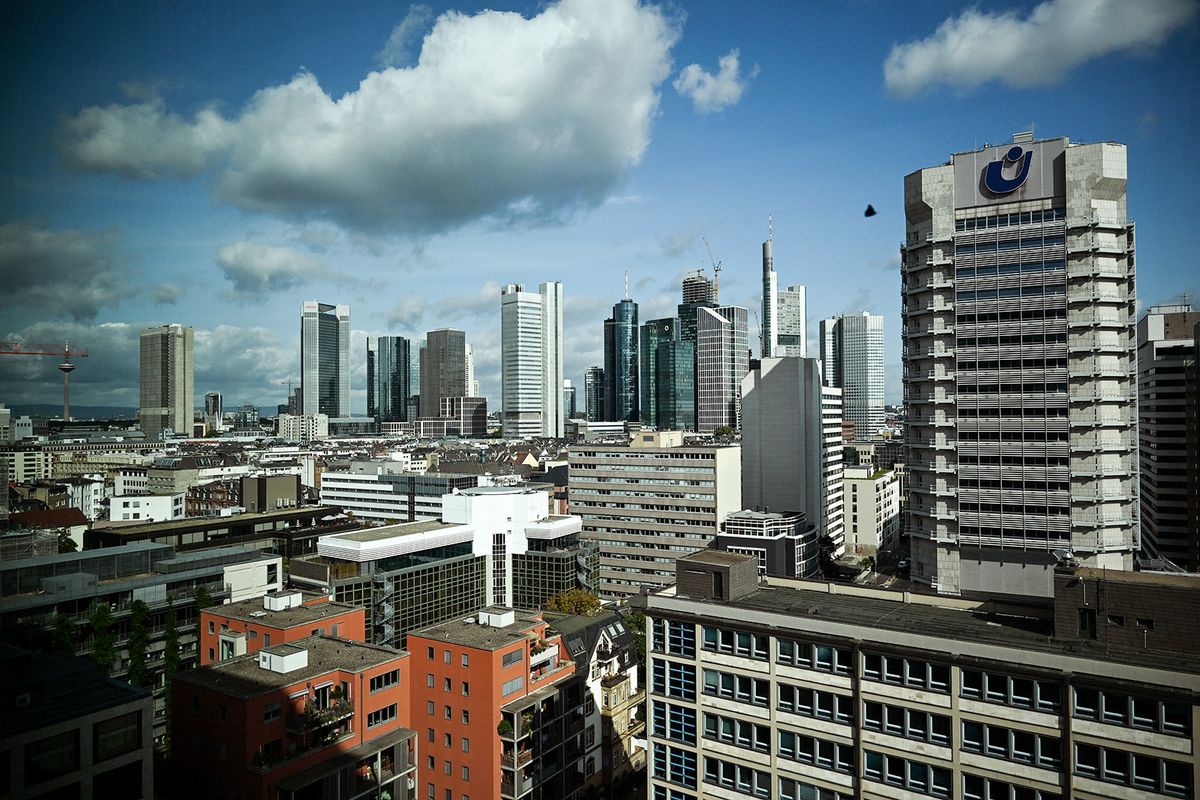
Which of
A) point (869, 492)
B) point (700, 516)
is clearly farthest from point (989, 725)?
point (869, 492)

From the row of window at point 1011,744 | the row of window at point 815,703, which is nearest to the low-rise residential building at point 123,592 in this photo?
the row of window at point 815,703

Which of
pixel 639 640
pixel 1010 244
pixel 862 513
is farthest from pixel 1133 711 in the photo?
pixel 862 513

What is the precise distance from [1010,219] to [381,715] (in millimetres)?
47230

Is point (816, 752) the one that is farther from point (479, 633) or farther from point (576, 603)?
point (576, 603)

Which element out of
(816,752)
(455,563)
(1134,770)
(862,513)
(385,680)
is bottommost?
(862,513)

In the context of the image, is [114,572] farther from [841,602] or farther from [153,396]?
[153,396]

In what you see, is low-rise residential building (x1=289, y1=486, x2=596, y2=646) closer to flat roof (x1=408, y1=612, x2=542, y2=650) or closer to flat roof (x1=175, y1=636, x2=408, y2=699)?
flat roof (x1=408, y1=612, x2=542, y2=650)

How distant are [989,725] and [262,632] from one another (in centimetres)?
3124

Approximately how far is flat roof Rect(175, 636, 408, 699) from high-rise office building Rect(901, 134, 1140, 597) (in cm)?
3724

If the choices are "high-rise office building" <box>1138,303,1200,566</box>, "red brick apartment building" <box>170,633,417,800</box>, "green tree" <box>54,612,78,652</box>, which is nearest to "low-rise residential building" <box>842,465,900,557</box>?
"high-rise office building" <box>1138,303,1200,566</box>

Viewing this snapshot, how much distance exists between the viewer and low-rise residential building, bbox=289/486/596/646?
5256cm

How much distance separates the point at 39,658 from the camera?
71.1 feet

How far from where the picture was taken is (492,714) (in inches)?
1240

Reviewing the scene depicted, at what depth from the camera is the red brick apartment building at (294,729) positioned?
24.7m
